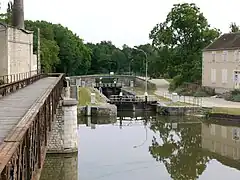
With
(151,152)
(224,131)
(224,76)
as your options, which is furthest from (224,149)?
(224,76)

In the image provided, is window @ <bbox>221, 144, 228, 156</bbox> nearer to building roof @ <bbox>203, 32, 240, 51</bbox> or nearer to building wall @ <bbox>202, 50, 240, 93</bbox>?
building wall @ <bbox>202, 50, 240, 93</bbox>

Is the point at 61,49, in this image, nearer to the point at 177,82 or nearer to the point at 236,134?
the point at 177,82

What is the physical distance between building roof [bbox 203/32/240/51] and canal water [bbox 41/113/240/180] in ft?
Answer: 43.0

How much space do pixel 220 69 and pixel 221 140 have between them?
21630 mm

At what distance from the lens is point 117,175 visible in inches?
794

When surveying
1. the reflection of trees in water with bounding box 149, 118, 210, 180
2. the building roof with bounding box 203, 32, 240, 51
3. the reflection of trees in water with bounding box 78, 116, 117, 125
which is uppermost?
the building roof with bounding box 203, 32, 240, 51

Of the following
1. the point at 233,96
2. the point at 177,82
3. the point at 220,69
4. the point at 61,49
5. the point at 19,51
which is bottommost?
the point at 233,96

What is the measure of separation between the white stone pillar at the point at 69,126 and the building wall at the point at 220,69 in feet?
92.2

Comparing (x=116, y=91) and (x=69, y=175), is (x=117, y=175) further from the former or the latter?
(x=116, y=91)

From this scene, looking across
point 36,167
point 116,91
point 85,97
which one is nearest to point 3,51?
point 85,97

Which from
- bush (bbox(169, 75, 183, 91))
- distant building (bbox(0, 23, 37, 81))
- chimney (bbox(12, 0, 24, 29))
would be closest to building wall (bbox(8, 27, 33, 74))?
distant building (bbox(0, 23, 37, 81))

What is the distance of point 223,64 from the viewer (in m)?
49.7

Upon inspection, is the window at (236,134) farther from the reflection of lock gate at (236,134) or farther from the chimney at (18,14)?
the chimney at (18,14)

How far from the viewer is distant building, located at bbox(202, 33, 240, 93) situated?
47.4 m
